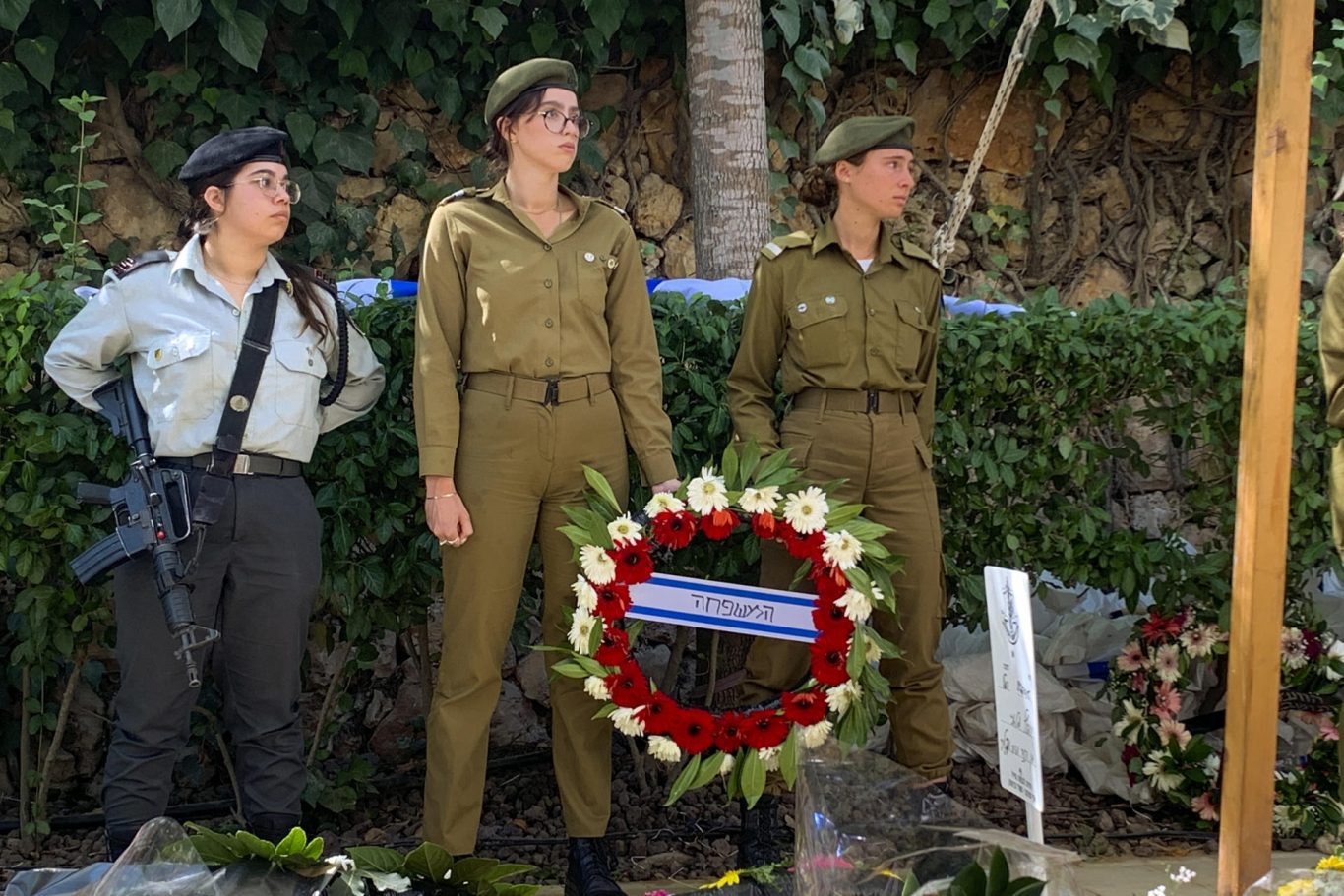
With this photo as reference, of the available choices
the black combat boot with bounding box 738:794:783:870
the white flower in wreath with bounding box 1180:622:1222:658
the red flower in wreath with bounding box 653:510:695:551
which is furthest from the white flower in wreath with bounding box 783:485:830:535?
the white flower in wreath with bounding box 1180:622:1222:658

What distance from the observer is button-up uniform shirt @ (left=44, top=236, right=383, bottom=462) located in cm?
363

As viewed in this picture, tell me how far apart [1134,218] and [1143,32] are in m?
0.98

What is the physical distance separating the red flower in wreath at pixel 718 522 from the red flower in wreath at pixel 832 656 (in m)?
0.36

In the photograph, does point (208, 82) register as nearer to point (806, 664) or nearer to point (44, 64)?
point (44, 64)

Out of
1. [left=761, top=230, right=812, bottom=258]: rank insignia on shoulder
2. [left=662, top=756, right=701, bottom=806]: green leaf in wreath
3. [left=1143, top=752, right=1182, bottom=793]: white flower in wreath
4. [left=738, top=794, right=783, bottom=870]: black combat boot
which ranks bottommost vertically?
[left=1143, top=752, right=1182, bottom=793]: white flower in wreath

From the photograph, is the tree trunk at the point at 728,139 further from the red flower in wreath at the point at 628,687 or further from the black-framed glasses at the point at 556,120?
the red flower in wreath at the point at 628,687

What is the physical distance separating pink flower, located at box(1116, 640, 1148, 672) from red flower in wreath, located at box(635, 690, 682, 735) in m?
1.90

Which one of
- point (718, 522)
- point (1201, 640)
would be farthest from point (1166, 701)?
point (718, 522)

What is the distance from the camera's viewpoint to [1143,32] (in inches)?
273

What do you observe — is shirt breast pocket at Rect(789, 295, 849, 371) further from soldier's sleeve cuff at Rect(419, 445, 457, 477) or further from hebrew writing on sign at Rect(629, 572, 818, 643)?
soldier's sleeve cuff at Rect(419, 445, 457, 477)

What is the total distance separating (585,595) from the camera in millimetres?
3688

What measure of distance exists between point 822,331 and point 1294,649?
2.01 meters

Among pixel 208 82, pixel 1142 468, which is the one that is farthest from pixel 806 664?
pixel 208 82

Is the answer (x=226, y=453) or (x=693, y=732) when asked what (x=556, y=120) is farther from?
(x=693, y=732)
